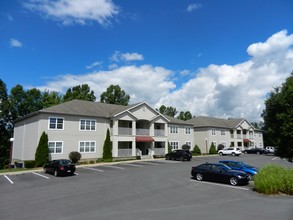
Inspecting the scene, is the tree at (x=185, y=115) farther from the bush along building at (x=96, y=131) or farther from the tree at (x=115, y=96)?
the bush along building at (x=96, y=131)

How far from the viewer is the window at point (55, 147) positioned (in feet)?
106

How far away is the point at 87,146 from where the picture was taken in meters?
35.7

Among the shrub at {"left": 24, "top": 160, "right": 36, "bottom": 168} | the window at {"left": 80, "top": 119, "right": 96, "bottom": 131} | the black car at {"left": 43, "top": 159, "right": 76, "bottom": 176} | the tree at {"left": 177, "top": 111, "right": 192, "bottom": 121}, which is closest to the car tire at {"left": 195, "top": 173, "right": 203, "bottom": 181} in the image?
the black car at {"left": 43, "top": 159, "right": 76, "bottom": 176}

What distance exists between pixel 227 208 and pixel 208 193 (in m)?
3.78

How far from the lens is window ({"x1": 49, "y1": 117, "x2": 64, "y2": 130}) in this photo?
32625mm

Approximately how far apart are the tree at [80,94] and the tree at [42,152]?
31.5m

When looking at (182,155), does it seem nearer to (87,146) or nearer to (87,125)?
(87,146)

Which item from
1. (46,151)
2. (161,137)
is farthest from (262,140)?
(46,151)

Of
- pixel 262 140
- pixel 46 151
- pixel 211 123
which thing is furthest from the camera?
pixel 262 140

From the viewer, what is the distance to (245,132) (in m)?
69.7

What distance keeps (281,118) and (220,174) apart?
23.7 feet

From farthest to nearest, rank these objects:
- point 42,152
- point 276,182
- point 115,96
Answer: point 115,96
point 42,152
point 276,182

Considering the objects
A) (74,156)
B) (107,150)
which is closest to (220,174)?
(74,156)

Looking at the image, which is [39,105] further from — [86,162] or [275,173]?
[275,173]
